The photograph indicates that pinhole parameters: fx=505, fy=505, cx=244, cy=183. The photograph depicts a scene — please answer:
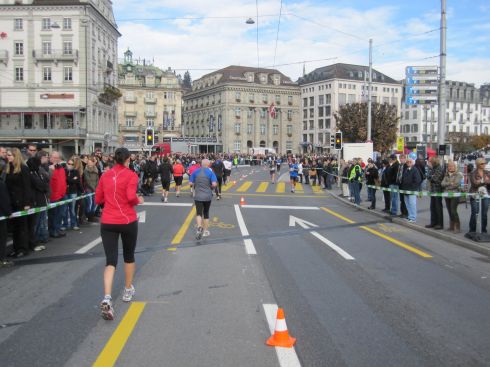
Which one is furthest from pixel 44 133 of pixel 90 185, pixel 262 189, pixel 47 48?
pixel 90 185

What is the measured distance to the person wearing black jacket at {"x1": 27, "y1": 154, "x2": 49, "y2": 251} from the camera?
9.94m

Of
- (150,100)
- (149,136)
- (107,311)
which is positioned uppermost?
(150,100)

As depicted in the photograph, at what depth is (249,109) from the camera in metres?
104

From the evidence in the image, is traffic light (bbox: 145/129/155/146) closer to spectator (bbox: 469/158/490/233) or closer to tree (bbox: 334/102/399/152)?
spectator (bbox: 469/158/490/233)

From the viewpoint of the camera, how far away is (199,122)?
116 metres

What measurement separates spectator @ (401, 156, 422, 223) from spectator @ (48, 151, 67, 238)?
Result: 9.30m

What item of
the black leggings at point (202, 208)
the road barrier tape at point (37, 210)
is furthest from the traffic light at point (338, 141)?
the road barrier tape at point (37, 210)

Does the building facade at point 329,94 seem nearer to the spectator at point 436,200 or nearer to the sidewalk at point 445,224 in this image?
the sidewalk at point 445,224

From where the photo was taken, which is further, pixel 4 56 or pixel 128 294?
pixel 4 56

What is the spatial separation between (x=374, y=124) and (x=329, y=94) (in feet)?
175

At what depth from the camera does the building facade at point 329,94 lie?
11000 cm

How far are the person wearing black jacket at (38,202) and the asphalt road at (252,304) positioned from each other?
418 millimetres

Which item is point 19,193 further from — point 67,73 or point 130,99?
point 130,99

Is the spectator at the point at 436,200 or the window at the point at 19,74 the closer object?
the spectator at the point at 436,200
